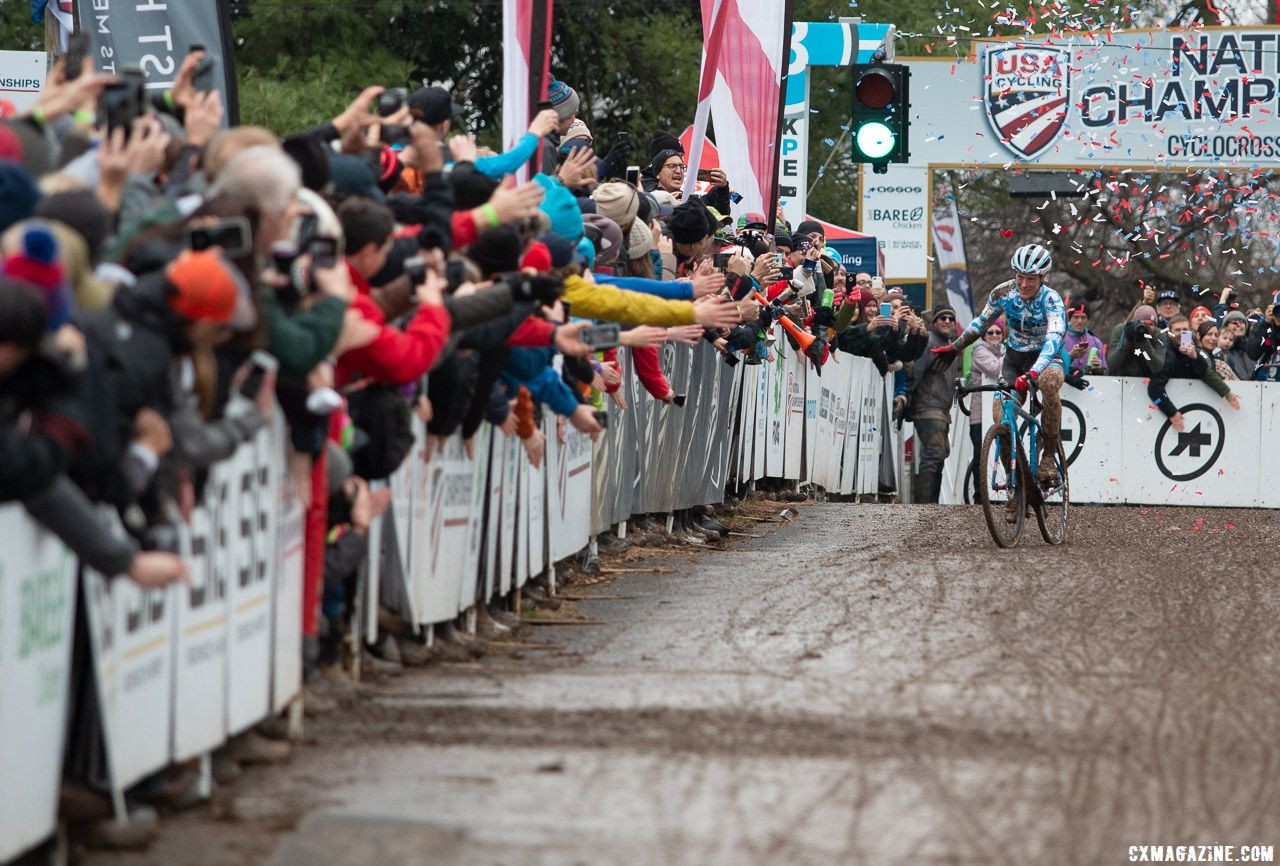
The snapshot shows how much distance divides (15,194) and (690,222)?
8.93m

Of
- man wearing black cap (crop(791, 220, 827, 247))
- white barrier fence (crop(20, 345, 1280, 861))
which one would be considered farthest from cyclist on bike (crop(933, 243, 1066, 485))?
man wearing black cap (crop(791, 220, 827, 247))

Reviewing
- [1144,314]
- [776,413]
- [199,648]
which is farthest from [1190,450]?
[199,648]

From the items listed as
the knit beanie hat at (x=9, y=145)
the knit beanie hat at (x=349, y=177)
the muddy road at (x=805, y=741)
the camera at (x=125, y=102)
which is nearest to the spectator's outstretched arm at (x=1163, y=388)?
the muddy road at (x=805, y=741)

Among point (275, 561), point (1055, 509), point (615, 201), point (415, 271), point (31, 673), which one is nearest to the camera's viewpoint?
point (31, 673)

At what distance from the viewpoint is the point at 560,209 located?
34.8 feet

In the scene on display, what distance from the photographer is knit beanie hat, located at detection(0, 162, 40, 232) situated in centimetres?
548

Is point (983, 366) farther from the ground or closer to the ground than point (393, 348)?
closer to the ground

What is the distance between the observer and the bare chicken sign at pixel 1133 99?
115 feet

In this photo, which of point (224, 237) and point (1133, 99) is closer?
point (224, 237)

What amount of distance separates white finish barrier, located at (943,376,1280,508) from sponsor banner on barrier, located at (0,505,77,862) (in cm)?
1884

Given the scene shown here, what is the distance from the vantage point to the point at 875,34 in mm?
31828

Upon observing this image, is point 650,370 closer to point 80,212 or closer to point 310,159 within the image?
point 310,159

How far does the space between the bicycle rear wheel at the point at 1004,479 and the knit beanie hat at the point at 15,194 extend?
33.0 ft

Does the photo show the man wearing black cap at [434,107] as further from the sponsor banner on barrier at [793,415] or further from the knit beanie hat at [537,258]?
the sponsor banner on barrier at [793,415]
